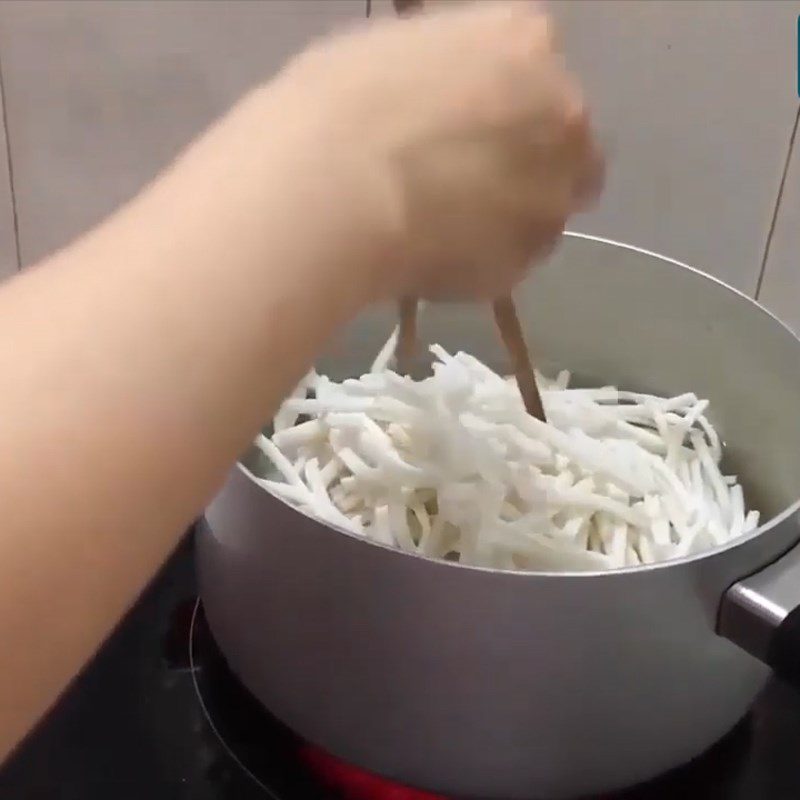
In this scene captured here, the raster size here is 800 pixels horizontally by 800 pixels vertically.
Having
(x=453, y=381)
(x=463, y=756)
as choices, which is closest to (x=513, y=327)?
(x=453, y=381)

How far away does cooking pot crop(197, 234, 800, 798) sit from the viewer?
0.41m

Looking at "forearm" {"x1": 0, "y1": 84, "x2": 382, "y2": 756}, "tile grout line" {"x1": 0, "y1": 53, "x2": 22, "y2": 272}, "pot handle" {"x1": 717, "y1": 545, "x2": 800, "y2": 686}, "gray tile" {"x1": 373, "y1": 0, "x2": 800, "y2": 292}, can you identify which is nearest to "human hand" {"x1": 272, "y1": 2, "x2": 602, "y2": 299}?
"forearm" {"x1": 0, "y1": 84, "x2": 382, "y2": 756}

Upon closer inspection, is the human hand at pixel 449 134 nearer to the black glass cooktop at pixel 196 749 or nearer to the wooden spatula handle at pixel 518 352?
the wooden spatula handle at pixel 518 352

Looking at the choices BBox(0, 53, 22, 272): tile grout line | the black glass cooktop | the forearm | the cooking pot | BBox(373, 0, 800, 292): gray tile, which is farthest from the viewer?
BBox(0, 53, 22, 272): tile grout line

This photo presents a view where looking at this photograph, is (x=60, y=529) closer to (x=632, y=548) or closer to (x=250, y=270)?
(x=250, y=270)

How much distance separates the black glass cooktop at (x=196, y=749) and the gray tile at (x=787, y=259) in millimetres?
268

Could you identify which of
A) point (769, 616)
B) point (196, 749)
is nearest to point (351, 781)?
point (196, 749)

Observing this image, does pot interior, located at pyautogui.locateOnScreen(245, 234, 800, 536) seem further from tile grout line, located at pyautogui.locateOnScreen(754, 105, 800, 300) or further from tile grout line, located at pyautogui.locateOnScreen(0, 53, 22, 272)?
tile grout line, located at pyautogui.locateOnScreen(0, 53, 22, 272)

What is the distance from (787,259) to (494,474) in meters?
0.29

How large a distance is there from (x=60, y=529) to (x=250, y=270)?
0.09 metres

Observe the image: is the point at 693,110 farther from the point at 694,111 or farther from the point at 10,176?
A: the point at 10,176

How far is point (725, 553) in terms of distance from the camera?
418 mm

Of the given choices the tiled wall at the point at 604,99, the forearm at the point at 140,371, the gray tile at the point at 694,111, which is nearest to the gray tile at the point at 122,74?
the tiled wall at the point at 604,99

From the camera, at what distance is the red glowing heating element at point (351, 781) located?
1.63ft
